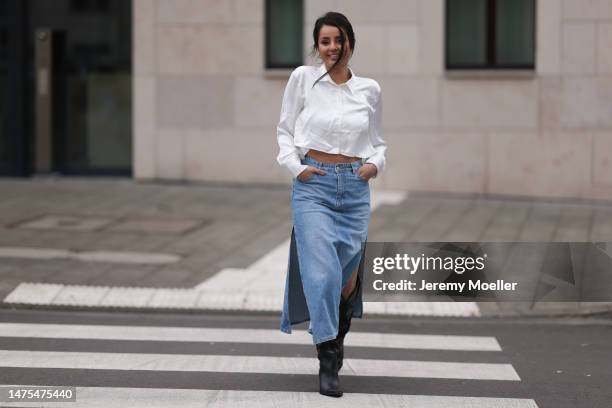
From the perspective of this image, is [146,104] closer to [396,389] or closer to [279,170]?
[279,170]

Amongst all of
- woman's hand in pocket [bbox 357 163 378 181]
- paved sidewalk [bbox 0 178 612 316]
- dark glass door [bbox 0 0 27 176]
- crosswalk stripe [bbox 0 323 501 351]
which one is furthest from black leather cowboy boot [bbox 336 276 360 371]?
dark glass door [bbox 0 0 27 176]

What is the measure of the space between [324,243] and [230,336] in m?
2.03

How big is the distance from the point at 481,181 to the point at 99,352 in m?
9.06

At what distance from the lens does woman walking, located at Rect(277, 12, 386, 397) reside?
20.1 ft

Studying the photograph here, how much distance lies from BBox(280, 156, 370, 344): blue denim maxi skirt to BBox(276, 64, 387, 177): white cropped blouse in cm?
9

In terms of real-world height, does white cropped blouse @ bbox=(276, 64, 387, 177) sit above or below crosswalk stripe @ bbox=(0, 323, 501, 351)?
above

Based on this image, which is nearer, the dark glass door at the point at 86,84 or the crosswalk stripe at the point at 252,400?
the crosswalk stripe at the point at 252,400

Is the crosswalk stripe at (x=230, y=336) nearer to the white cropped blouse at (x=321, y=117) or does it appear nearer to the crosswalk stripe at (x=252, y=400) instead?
the crosswalk stripe at (x=252, y=400)

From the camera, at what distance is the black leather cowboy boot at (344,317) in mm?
→ 6359

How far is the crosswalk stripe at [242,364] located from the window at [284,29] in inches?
373
